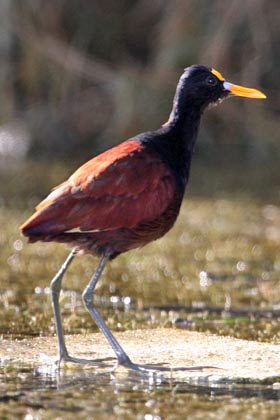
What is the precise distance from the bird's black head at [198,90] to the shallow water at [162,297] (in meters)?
0.96

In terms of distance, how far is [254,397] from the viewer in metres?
3.55

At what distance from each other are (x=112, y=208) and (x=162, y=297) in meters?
1.46

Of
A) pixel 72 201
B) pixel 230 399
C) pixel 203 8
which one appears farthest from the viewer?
pixel 203 8

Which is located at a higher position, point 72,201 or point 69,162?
point 69,162

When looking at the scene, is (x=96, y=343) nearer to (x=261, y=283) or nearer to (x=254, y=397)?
(x=254, y=397)

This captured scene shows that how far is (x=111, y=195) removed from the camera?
4215 millimetres

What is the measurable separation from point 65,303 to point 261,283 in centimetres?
114

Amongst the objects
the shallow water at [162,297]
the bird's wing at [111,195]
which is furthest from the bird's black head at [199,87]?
the shallow water at [162,297]

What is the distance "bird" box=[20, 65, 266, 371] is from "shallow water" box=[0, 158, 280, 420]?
1.26ft

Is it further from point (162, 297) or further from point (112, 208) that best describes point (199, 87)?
point (162, 297)

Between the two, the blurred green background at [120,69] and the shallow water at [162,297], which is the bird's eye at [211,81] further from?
the blurred green background at [120,69]

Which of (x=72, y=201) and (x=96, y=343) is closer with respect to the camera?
(x=72, y=201)

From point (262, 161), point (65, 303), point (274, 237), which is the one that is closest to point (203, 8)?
point (262, 161)

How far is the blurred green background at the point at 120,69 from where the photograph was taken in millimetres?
10094
